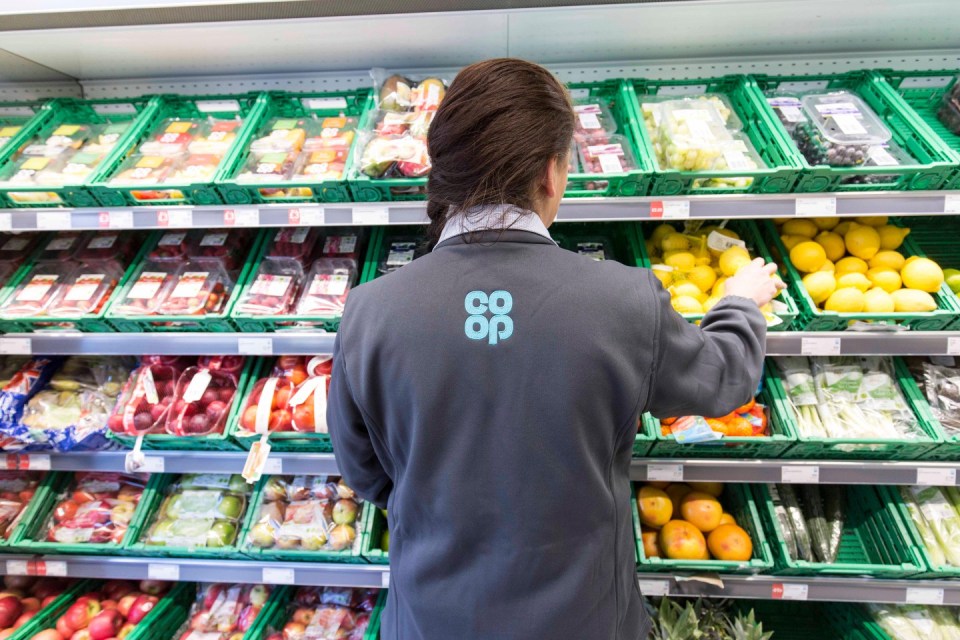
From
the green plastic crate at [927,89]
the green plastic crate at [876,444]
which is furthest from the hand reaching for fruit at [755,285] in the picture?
the green plastic crate at [927,89]

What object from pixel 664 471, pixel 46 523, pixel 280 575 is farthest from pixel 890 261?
pixel 46 523

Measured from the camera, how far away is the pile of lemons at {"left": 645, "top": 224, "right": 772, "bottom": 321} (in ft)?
5.35

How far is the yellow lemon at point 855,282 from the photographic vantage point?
62.4 inches

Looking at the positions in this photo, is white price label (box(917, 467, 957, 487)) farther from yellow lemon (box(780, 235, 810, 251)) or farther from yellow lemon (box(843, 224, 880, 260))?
yellow lemon (box(780, 235, 810, 251))

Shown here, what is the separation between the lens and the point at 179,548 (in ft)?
5.87

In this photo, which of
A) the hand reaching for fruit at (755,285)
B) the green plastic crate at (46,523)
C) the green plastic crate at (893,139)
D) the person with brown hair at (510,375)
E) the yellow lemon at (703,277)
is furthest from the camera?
the green plastic crate at (46,523)

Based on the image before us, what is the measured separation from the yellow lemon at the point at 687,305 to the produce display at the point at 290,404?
1139 millimetres

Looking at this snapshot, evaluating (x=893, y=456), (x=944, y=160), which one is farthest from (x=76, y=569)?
(x=944, y=160)

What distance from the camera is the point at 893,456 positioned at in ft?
5.31

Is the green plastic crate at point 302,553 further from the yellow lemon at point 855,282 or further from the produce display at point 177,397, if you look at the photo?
the yellow lemon at point 855,282

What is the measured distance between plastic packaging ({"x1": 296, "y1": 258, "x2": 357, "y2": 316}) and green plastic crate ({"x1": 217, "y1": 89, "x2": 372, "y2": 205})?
0.31 meters

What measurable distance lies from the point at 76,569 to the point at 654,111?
8.27 feet

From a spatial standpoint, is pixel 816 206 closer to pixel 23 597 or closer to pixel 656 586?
pixel 656 586

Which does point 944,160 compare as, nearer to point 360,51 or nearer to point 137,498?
point 360,51
